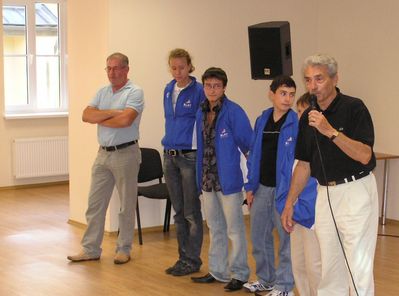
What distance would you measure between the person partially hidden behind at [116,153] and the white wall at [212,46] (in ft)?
3.22

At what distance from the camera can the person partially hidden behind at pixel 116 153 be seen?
5562mm

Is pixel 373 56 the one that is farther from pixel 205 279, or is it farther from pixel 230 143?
pixel 205 279

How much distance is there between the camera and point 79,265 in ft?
18.6

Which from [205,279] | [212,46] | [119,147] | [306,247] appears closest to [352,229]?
[306,247]

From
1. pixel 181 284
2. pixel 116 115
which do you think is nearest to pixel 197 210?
pixel 181 284

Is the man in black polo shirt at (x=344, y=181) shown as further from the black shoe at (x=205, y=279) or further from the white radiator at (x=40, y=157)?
the white radiator at (x=40, y=157)

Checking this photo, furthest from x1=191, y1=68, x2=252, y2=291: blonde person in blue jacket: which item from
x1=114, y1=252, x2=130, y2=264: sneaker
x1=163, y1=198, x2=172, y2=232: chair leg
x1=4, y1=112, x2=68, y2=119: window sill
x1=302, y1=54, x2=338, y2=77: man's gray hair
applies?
x1=4, y1=112, x2=68, y2=119: window sill

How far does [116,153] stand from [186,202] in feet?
2.30

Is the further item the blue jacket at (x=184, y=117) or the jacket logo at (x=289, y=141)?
the blue jacket at (x=184, y=117)

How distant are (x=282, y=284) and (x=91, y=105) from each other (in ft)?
6.70

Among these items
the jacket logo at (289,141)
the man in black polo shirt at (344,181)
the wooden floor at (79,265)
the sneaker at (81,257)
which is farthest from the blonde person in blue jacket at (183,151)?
the man in black polo shirt at (344,181)

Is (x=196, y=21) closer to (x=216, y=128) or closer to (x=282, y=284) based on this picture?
(x=216, y=128)

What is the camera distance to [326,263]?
12.1 ft

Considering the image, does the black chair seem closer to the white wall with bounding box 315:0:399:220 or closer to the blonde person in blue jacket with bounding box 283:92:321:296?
the white wall with bounding box 315:0:399:220
